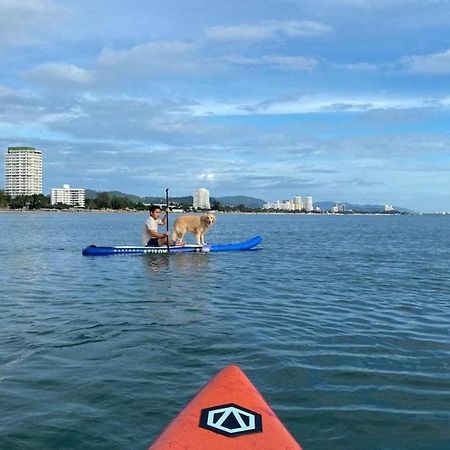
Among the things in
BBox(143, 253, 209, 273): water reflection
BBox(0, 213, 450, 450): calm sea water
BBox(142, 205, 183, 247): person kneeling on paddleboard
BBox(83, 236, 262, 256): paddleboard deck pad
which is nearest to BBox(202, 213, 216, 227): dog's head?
BBox(83, 236, 262, 256): paddleboard deck pad

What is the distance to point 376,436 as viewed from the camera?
5805 mm

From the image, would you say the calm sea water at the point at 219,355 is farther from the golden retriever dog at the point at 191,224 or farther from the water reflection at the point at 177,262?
the golden retriever dog at the point at 191,224

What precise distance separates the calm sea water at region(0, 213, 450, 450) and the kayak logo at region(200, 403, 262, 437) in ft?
4.10

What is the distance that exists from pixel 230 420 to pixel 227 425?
76 millimetres

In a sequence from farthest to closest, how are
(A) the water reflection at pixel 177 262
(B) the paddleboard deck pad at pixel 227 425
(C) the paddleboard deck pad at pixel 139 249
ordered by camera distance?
1. (C) the paddleboard deck pad at pixel 139 249
2. (A) the water reflection at pixel 177 262
3. (B) the paddleboard deck pad at pixel 227 425

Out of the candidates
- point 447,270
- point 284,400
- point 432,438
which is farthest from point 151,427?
→ point 447,270

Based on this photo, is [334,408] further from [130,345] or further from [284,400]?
[130,345]

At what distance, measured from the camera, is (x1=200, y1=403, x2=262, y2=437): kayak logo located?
14.3 ft

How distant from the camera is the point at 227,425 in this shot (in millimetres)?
4422

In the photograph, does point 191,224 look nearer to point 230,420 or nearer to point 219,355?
point 219,355

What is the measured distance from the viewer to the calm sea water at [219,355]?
5977 millimetres

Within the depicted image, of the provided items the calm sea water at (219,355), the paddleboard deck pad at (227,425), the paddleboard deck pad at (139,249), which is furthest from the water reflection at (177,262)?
the paddleboard deck pad at (227,425)

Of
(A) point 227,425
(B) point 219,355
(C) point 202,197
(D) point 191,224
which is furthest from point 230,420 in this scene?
(C) point 202,197

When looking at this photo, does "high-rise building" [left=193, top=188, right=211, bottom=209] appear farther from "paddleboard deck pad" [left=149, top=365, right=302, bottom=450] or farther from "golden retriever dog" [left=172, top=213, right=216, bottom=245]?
"paddleboard deck pad" [left=149, top=365, right=302, bottom=450]
